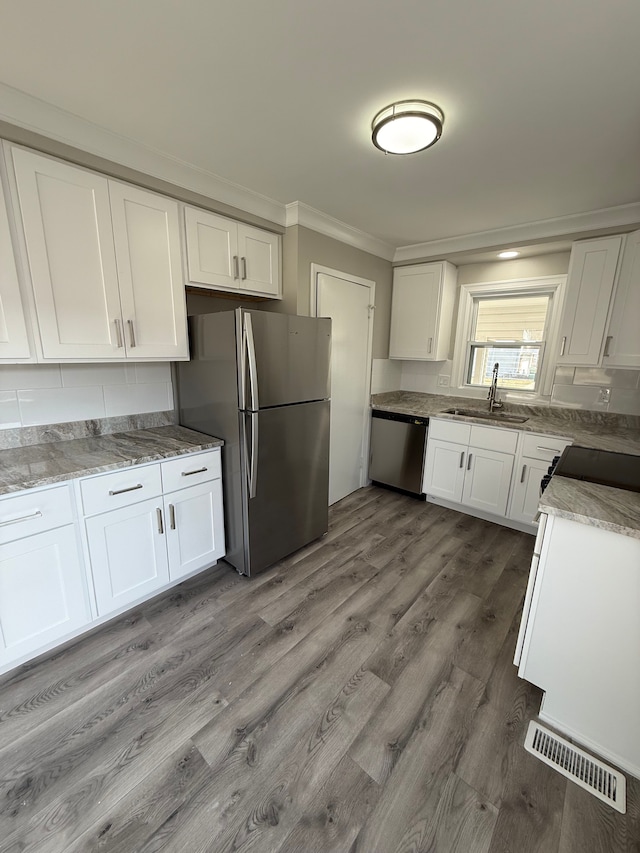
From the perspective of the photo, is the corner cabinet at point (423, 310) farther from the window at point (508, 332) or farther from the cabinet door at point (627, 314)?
the cabinet door at point (627, 314)

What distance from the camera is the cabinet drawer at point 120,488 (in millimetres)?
1686

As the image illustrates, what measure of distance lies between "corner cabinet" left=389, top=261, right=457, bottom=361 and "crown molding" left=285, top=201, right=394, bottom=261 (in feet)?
1.17

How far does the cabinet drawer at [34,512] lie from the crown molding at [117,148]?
1589 mm

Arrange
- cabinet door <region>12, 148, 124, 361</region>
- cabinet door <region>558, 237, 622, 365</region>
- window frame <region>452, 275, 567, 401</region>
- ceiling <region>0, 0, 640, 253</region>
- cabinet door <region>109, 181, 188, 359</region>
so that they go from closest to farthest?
ceiling <region>0, 0, 640, 253</region> < cabinet door <region>12, 148, 124, 361</region> < cabinet door <region>109, 181, 188, 359</region> < cabinet door <region>558, 237, 622, 365</region> < window frame <region>452, 275, 567, 401</region>

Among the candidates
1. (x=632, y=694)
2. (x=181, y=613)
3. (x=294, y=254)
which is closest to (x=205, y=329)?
(x=294, y=254)

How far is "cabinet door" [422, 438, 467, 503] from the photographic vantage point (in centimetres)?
312

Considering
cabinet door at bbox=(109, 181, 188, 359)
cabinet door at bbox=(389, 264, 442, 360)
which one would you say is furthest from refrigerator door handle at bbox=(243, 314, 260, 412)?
cabinet door at bbox=(389, 264, 442, 360)

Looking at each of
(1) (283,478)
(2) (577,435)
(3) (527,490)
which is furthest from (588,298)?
(1) (283,478)

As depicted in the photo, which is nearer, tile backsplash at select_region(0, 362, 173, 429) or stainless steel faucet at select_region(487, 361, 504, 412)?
tile backsplash at select_region(0, 362, 173, 429)

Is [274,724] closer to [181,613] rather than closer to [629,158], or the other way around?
[181,613]

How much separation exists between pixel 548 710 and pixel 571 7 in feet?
8.05

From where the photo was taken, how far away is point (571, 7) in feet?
3.39

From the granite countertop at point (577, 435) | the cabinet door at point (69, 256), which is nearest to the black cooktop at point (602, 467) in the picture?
the granite countertop at point (577, 435)

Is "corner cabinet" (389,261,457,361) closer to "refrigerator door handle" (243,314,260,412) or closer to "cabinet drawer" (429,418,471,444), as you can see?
"cabinet drawer" (429,418,471,444)
